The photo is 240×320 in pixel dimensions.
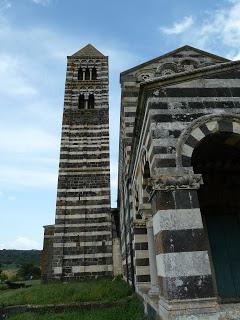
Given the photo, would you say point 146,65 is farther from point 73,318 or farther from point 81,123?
point 73,318

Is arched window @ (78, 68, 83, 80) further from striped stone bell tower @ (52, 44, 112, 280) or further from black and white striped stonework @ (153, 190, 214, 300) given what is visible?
black and white striped stonework @ (153, 190, 214, 300)

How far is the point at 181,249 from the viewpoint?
433 cm

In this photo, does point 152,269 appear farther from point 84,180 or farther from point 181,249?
point 84,180

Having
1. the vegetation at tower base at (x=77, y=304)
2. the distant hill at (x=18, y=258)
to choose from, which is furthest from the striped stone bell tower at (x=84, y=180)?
the distant hill at (x=18, y=258)

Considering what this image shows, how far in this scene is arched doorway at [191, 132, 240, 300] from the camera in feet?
23.1

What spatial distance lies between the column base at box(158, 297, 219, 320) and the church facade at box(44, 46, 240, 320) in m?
0.01

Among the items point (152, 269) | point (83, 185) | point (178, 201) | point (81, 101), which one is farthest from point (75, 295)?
point (81, 101)

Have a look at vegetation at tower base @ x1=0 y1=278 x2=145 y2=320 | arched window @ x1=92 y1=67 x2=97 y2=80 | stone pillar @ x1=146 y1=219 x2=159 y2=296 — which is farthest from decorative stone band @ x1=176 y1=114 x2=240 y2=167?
arched window @ x1=92 y1=67 x2=97 y2=80

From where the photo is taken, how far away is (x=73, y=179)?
53.3 ft

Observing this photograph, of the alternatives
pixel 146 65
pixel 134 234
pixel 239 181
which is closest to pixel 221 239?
pixel 239 181

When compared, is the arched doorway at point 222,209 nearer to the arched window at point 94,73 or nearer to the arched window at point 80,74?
the arched window at point 94,73

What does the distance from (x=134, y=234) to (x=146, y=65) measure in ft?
25.1

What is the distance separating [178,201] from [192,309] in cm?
157

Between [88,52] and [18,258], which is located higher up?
[88,52]
